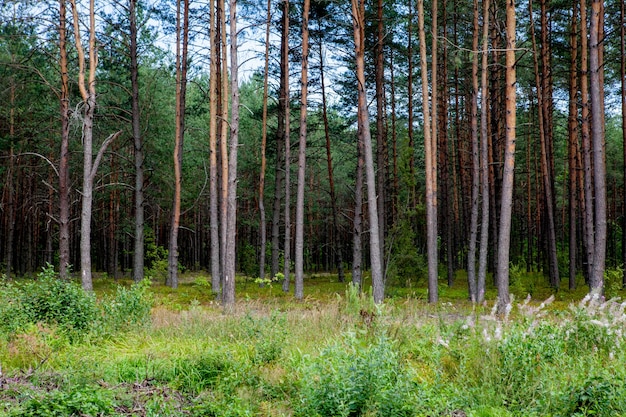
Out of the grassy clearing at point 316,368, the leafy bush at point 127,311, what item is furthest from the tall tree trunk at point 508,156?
the leafy bush at point 127,311

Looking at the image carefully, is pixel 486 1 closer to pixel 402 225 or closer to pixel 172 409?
pixel 402 225

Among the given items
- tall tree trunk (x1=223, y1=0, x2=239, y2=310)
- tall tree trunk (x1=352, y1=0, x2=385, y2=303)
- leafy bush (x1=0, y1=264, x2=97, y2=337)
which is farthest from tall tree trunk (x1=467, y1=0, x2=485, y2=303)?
leafy bush (x1=0, y1=264, x2=97, y2=337)

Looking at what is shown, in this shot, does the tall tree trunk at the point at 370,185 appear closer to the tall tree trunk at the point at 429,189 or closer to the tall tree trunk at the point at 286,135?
the tall tree trunk at the point at 429,189

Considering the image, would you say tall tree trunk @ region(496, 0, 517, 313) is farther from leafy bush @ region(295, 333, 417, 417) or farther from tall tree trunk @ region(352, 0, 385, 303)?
leafy bush @ region(295, 333, 417, 417)

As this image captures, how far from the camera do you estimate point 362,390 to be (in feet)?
15.2

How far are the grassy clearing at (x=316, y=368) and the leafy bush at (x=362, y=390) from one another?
1 cm

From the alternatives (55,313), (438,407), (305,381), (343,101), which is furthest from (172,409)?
(343,101)

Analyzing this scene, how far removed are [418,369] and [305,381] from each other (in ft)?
5.79

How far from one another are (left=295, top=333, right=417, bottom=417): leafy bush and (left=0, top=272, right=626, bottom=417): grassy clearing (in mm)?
14

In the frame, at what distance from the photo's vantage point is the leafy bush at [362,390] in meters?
4.53

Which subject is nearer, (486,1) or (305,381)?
(305,381)

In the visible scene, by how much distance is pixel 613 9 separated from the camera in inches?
774

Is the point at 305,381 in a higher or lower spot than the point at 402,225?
lower

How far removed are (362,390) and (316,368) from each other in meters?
0.60
